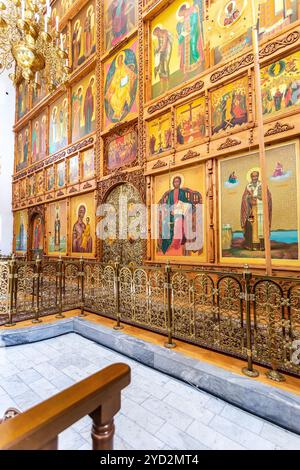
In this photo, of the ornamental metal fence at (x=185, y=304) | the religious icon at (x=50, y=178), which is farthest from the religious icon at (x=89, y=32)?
the ornamental metal fence at (x=185, y=304)

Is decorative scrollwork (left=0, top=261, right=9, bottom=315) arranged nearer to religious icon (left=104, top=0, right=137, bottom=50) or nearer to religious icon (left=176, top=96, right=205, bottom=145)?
religious icon (left=176, top=96, right=205, bottom=145)

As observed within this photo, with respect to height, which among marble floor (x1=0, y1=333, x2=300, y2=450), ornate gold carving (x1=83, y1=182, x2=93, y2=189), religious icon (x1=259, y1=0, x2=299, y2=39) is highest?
religious icon (x1=259, y1=0, x2=299, y2=39)

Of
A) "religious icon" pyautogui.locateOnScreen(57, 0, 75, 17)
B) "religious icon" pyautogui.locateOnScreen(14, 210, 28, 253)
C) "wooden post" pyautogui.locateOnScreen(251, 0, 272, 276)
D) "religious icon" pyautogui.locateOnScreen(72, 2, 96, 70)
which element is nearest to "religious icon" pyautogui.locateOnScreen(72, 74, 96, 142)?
"religious icon" pyautogui.locateOnScreen(72, 2, 96, 70)

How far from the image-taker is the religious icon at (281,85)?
420cm

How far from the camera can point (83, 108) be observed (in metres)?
9.18

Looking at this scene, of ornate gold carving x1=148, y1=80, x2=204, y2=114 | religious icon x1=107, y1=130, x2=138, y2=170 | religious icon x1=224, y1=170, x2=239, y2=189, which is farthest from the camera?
religious icon x1=107, y1=130, x2=138, y2=170

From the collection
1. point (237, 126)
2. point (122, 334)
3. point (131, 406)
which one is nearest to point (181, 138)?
point (237, 126)

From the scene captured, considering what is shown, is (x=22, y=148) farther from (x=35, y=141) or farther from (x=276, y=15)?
(x=276, y=15)

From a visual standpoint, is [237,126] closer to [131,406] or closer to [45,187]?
[131,406]

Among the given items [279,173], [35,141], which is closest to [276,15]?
[279,173]

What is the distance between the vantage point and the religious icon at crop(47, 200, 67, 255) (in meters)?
9.86

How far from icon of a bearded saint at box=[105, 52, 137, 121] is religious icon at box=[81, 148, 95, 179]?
1629 millimetres

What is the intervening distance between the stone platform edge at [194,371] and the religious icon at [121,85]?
6.30 metres

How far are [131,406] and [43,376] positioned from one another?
130cm
